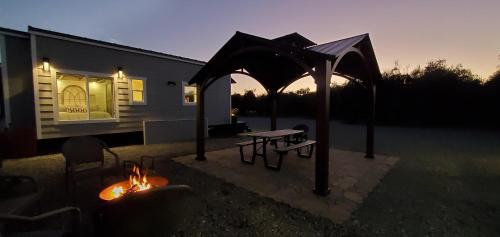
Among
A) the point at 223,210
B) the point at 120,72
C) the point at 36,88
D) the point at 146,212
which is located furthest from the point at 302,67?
the point at 36,88

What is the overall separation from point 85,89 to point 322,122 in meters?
7.99

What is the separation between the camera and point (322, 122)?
10.9 feet

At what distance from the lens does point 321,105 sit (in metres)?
3.27

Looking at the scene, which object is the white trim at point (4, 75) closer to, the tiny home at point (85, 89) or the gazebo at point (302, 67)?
the tiny home at point (85, 89)

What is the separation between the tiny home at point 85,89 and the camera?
19.3ft

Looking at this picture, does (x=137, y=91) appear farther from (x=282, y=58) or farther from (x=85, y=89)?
(x=282, y=58)

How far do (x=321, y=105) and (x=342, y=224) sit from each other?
1.66m

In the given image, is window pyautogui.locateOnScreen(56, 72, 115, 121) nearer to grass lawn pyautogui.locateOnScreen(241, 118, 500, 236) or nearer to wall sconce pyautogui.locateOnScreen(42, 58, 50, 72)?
wall sconce pyautogui.locateOnScreen(42, 58, 50, 72)

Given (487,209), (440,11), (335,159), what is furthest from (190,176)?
(440,11)

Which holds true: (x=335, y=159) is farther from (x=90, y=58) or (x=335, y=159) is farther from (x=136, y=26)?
(x=136, y=26)

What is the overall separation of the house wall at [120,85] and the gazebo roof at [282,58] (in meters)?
3.53

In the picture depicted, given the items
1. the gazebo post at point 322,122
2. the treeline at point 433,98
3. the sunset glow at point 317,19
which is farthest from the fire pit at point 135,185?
the treeline at point 433,98

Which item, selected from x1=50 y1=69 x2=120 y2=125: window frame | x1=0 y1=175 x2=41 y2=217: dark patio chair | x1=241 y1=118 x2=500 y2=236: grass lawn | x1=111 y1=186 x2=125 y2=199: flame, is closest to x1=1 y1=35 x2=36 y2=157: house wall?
x1=50 y1=69 x2=120 y2=125: window frame

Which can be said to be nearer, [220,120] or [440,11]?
[440,11]
